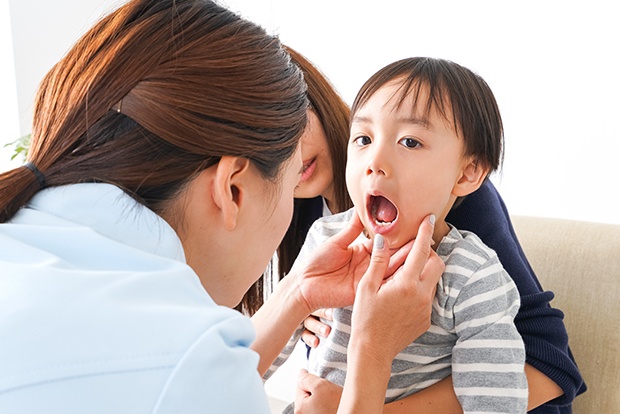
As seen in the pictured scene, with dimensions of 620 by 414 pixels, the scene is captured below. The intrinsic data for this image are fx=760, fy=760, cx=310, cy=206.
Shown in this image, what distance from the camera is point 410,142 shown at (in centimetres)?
136

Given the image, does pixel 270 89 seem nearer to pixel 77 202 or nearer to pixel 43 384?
pixel 77 202

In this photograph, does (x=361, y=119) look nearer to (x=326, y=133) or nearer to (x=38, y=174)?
(x=326, y=133)

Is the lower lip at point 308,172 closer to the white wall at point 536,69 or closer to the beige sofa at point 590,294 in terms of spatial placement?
the beige sofa at point 590,294

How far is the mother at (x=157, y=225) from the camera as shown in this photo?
745mm

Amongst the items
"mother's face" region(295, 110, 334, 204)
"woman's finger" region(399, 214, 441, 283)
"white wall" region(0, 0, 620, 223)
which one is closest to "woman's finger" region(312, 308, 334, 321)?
"woman's finger" region(399, 214, 441, 283)

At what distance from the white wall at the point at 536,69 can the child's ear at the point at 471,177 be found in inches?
34.9

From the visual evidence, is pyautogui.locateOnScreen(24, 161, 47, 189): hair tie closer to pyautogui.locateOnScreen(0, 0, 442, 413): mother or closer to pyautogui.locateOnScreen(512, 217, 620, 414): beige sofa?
pyautogui.locateOnScreen(0, 0, 442, 413): mother

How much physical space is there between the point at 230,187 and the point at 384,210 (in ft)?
1.48

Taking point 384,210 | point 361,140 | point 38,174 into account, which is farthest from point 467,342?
point 38,174

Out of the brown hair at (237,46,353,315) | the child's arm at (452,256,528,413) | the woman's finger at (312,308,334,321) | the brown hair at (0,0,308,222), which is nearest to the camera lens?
the brown hair at (0,0,308,222)

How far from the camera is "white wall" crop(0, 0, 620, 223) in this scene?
2463 mm

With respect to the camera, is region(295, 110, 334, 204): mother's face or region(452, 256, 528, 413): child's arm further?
region(295, 110, 334, 204): mother's face

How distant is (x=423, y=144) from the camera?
134cm

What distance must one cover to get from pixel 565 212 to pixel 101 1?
2501 mm
